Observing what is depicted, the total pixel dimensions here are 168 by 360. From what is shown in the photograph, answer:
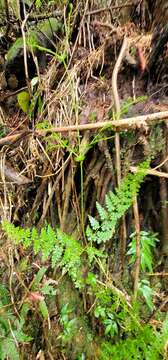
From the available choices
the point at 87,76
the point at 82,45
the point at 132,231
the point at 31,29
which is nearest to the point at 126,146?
the point at 132,231

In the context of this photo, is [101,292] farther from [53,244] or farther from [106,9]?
[106,9]

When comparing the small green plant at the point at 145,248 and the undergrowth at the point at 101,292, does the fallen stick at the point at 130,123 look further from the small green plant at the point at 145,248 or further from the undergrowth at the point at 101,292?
the small green plant at the point at 145,248

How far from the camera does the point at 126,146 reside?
1562 mm

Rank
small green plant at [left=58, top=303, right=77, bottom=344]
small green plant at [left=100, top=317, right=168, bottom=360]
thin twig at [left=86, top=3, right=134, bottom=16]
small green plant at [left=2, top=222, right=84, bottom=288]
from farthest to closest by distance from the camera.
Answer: thin twig at [left=86, top=3, right=134, bottom=16]
small green plant at [left=58, top=303, right=77, bottom=344]
small green plant at [left=2, top=222, right=84, bottom=288]
small green plant at [left=100, top=317, right=168, bottom=360]

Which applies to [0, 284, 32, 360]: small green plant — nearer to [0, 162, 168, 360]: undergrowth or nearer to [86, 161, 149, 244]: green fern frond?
[0, 162, 168, 360]: undergrowth

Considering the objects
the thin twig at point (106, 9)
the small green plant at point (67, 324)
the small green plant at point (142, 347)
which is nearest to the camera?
the small green plant at point (142, 347)

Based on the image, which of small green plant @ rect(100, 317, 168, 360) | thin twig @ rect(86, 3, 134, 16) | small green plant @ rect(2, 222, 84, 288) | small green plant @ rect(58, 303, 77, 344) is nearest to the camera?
small green plant @ rect(100, 317, 168, 360)

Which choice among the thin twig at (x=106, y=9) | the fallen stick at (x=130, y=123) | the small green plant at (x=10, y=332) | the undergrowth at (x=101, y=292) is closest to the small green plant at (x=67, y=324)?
the undergrowth at (x=101, y=292)

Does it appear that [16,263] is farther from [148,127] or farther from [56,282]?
[148,127]

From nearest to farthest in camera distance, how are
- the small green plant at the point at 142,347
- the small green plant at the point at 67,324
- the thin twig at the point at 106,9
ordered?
the small green plant at the point at 142,347 → the small green plant at the point at 67,324 → the thin twig at the point at 106,9

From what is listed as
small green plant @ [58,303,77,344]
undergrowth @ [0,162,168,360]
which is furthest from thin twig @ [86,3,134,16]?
small green plant @ [58,303,77,344]

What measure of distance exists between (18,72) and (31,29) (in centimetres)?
28

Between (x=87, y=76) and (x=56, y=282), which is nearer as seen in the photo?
(x=56, y=282)

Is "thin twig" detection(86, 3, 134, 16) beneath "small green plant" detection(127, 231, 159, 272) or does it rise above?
above
